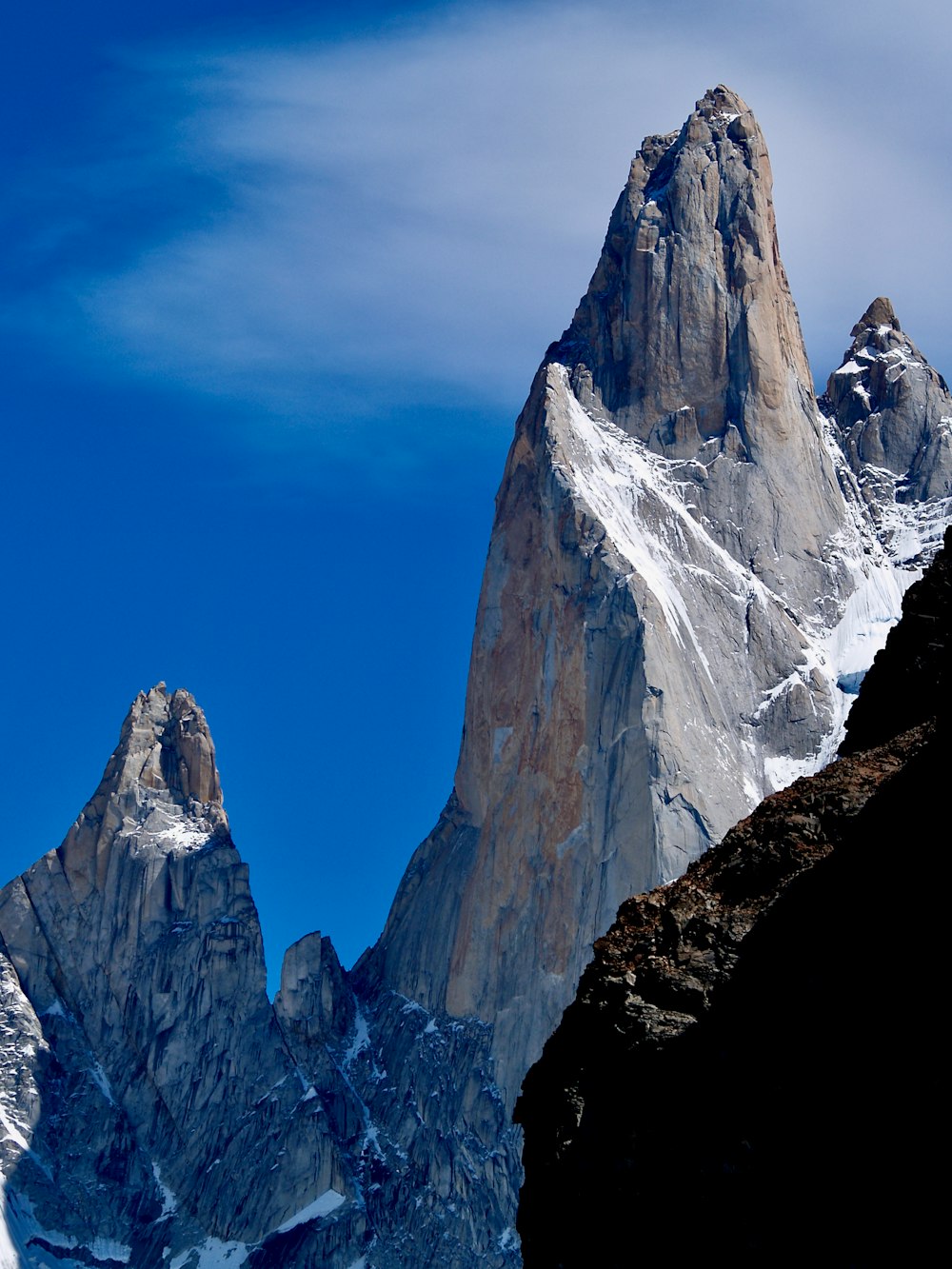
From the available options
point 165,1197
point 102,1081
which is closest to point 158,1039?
point 102,1081

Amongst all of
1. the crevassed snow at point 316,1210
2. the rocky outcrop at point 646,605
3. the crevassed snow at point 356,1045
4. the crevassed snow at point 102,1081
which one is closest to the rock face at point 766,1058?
the rocky outcrop at point 646,605

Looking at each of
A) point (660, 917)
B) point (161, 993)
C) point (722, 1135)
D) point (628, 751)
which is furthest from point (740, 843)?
point (161, 993)

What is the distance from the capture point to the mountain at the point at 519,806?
144625mm

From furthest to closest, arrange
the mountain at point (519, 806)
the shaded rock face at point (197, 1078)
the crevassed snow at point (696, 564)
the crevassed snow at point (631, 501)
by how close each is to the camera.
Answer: the shaded rock face at point (197, 1078) < the crevassed snow at point (696, 564) < the crevassed snow at point (631, 501) < the mountain at point (519, 806)

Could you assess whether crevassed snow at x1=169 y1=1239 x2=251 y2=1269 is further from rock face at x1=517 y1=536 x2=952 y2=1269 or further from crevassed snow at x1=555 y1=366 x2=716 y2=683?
rock face at x1=517 y1=536 x2=952 y2=1269

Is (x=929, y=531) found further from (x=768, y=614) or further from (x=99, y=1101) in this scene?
(x=99, y=1101)

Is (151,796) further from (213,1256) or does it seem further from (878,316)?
(878,316)

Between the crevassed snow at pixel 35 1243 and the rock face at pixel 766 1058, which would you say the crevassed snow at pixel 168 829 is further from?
the rock face at pixel 766 1058

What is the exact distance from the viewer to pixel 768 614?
15800cm

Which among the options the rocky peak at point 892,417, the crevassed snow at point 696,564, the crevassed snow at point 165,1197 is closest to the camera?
the crevassed snow at point 696,564

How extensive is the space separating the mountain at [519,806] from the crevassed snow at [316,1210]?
0.25 m

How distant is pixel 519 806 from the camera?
149000mm

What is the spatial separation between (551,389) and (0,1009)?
62126 millimetres

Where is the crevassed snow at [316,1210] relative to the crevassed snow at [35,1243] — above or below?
below
